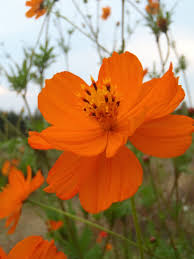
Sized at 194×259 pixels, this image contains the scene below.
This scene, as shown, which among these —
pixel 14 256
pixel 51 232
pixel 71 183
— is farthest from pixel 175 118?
pixel 51 232

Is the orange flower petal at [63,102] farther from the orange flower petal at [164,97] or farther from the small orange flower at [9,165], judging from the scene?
the small orange flower at [9,165]

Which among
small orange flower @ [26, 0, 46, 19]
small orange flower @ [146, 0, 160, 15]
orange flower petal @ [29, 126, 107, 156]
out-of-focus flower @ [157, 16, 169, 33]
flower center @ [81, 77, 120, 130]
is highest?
small orange flower @ [26, 0, 46, 19]

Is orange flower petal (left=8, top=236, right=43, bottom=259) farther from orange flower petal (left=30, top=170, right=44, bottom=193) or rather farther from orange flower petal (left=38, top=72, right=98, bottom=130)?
orange flower petal (left=30, top=170, right=44, bottom=193)

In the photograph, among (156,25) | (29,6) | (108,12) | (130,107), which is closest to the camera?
(130,107)

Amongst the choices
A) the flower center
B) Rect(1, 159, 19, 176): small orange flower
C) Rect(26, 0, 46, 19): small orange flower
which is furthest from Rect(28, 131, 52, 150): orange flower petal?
Rect(1, 159, 19, 176): small orange flower

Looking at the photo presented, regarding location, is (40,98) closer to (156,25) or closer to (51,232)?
(156,25)

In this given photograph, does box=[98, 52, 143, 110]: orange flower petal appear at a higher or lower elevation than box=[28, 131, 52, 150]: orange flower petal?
higher

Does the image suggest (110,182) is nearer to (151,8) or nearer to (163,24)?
(163,24)

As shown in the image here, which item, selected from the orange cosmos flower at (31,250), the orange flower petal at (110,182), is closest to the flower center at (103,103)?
the orange flower petal at (110,182)
